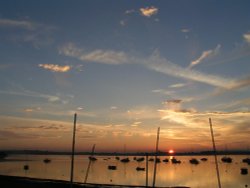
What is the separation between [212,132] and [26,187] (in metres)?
41.0

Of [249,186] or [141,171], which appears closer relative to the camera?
[249,186]

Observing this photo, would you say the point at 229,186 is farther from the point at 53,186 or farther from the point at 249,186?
the point at 53,186

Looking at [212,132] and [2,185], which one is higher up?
[212,132]

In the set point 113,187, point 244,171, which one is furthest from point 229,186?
point 113,187

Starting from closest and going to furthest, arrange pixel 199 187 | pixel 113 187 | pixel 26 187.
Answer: pixel 26 187 < pixel 113 187 < pixel 199 187

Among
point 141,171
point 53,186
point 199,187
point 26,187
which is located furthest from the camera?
point 141,171

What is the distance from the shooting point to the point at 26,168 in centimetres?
13500

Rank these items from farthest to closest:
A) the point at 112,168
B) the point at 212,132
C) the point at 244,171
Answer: the point at 112,168 < the point at 244,171 < the point at 212,132

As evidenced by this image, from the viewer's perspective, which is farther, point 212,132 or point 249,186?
point 249,186

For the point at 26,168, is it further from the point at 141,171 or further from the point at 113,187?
the point at 113,187

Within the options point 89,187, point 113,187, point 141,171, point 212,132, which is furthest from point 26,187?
point 141,171

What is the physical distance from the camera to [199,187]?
81.9 m

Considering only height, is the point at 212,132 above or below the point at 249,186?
above

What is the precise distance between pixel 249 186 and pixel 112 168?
72.9 meters
